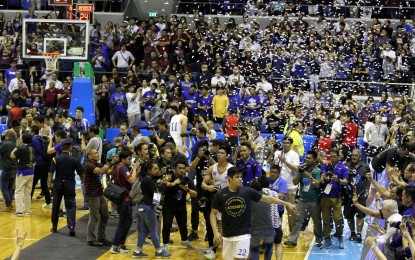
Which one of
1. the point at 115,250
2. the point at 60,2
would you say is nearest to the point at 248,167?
the point at 115,250

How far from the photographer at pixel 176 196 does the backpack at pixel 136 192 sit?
429 millimetres

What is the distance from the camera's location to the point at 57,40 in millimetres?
23656

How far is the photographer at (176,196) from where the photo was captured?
45.6 feet

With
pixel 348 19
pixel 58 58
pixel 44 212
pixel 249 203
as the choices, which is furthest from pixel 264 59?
pixel 249 203

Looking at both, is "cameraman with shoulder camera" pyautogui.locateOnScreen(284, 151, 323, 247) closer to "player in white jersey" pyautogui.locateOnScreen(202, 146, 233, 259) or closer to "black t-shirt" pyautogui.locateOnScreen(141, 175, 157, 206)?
"player in white jersey" pyautogui.locateOnScreen(202, 146, 233, 259)

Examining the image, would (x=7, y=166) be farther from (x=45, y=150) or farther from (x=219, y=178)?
(x=219, y=178)

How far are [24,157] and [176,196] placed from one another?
3772mm

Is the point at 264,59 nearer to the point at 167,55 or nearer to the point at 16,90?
the point at 167,55

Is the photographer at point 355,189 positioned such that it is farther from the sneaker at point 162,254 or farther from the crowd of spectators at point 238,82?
the crowd of spectators at point 238,82

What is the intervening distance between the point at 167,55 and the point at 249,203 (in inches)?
592

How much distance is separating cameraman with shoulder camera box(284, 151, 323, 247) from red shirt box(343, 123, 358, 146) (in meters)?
6.23

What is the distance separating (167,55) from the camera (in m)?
26.0

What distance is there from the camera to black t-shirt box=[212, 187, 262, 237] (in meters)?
11.4

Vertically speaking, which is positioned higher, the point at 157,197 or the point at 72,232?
the point at 157,197
